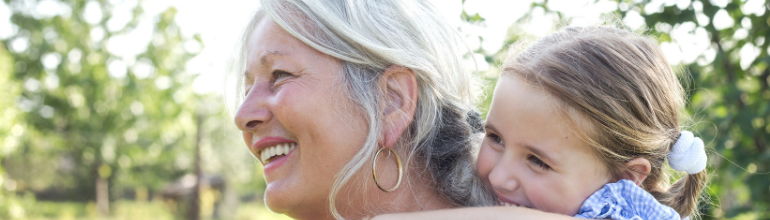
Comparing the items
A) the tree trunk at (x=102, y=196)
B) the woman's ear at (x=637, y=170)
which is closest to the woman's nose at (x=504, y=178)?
the woman's ear at (x=637, y=170)

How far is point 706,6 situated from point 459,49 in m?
1.82

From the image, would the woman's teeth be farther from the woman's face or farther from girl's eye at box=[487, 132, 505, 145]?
girl's eye at box=[487, 132, 505, 145]

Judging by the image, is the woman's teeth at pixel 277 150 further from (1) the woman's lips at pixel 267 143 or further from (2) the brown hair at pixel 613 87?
(2) the brown hair at pixel 613 87

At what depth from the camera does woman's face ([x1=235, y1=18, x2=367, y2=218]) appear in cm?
153

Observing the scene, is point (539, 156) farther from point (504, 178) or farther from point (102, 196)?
point (102, 196)

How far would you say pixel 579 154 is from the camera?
1.43m

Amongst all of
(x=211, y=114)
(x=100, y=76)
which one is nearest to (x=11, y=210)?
(x=100, y=76)

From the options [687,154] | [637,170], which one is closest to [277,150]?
[637,170]

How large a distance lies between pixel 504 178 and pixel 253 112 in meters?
0.73

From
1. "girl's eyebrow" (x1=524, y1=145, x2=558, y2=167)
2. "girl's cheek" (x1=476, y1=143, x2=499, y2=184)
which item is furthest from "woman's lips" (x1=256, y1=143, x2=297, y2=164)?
"girl's eyebrow" (x1=524, y1=145, x2=558, y2=167)

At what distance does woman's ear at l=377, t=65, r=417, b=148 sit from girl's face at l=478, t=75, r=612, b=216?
0.78 ft

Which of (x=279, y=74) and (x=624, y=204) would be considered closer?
(x=624, y=204)

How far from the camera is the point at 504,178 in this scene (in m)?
1.53

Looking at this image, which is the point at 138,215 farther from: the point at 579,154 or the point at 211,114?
the point at 579,154
